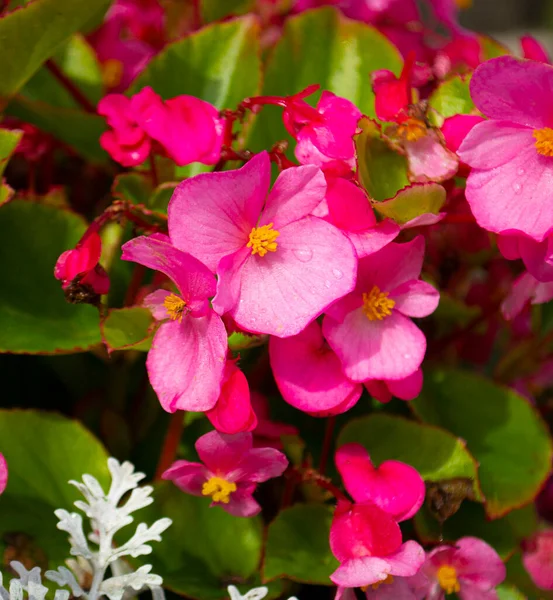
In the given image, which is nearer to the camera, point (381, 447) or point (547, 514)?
point (381, 447)

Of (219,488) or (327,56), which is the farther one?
(327,56)

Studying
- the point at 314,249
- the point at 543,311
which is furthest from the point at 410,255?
the point at 543,311

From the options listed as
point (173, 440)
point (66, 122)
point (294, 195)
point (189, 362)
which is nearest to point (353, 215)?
point (294, 195)

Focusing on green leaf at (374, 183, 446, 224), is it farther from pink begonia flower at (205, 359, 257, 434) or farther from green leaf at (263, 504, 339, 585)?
green leaf at (263, 504, 339, 585)

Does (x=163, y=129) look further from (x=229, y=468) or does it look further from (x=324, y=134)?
(x=229, y=468)

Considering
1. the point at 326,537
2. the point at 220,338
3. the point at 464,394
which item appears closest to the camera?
the point at 220,338

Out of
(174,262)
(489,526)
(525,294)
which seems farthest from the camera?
(489,526)

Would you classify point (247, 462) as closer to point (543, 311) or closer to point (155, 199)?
point (155, 199)
